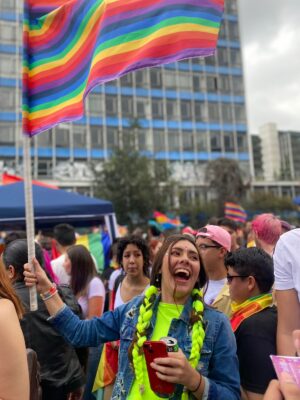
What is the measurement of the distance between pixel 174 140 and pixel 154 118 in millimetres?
3620

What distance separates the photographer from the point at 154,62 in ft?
10.4

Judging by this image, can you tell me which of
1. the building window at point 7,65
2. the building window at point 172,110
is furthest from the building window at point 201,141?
the building window at point 7,65

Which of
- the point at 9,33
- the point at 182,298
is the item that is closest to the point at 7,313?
the point at 182,298

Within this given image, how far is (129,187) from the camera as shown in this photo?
26297mm

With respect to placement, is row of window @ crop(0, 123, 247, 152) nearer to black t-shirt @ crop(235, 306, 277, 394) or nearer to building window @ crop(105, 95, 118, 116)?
building window @ crop(105, 95, 118, 116)

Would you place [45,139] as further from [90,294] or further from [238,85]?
[90,294]

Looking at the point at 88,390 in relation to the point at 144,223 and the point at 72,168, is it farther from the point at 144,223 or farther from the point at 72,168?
the point at 72,168

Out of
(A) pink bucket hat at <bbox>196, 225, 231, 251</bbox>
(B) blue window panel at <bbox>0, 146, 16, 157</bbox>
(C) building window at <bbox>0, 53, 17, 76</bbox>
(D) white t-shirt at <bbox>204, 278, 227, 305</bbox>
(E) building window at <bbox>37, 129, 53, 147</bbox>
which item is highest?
(C) building window at <bbox>0, 53, 17, 76</bbox>

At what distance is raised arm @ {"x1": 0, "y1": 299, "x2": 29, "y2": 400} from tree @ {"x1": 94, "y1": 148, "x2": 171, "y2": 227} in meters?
24.4

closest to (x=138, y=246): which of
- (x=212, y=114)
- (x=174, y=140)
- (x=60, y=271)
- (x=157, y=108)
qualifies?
(x=60, y=271)

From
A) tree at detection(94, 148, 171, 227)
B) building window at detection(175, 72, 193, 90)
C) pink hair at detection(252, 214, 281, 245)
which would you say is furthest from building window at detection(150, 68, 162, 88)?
pink hair at detection(252, 214, 281, 245)

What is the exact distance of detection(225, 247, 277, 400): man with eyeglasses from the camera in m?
2.32

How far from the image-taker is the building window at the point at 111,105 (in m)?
47.8

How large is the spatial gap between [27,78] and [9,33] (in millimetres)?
48211
